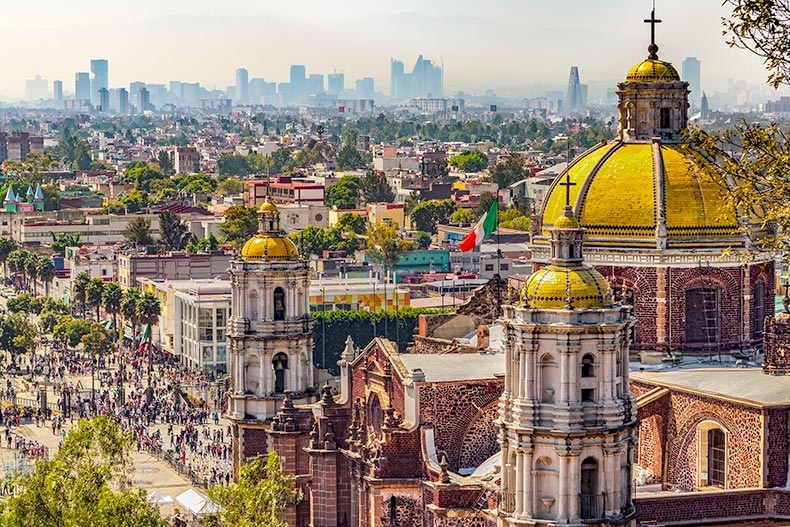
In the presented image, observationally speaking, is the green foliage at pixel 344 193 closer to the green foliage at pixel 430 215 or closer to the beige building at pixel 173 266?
the green foliage at pixel 430 215

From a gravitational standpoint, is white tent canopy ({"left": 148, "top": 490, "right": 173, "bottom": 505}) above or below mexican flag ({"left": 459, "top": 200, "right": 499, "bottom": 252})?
below

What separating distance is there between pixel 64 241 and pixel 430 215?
27.7 meters

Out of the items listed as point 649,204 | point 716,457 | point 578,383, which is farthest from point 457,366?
point 578,383

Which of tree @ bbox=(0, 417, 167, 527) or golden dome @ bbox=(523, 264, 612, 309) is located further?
golden dome @ bbox=(523, 264, 612, 309)

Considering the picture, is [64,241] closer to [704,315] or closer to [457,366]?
[457,366]

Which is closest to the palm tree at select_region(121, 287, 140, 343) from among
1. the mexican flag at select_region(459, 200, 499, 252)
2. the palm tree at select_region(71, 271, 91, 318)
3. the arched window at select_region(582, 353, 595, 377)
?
the palm tree at select_region(71, 271, 91, 318)

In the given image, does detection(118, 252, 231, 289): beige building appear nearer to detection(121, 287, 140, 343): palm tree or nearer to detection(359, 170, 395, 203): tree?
detection(121, 287, 140, 343): palm tree

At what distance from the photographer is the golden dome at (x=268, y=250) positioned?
4797 cm

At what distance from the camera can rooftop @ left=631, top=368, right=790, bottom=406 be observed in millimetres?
35531

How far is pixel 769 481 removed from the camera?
115 feet

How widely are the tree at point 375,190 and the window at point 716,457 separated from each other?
12078cm

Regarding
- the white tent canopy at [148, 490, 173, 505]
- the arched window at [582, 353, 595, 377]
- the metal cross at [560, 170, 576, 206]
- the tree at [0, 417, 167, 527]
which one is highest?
the metal cross at [560, 170, 576, 206]

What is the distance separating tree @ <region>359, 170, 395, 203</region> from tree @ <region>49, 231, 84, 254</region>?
1480 inches

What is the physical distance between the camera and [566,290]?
32562mm
